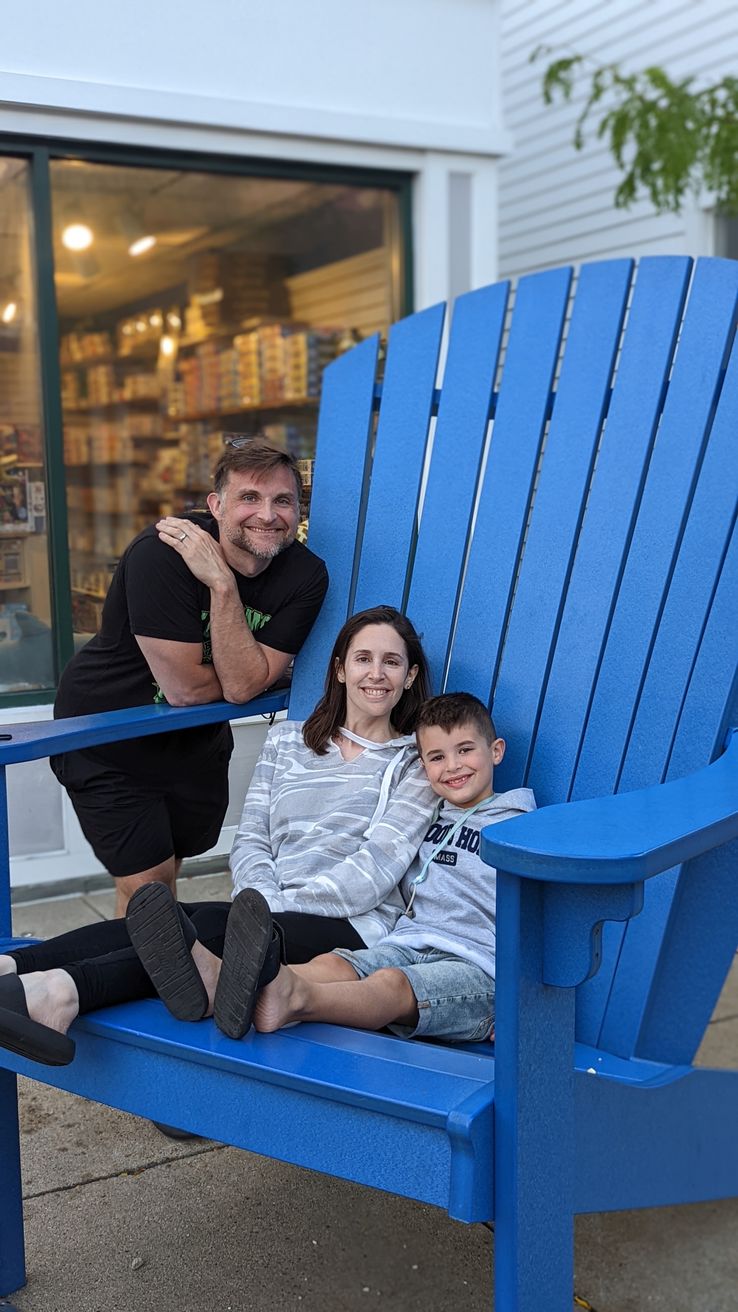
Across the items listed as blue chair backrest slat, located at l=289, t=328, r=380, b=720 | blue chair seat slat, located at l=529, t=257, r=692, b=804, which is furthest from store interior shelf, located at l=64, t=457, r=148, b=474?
blue chair seat slat, located at l=529, t=257, r=692, b=804

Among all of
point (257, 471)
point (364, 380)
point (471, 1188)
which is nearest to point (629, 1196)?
point (471, 1188)

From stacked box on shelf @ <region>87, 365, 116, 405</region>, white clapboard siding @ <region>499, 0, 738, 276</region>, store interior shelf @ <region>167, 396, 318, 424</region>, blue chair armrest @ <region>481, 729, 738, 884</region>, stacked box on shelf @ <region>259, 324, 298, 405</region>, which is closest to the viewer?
blue chair armrest @ <region>481, 729, 738, 884</region>

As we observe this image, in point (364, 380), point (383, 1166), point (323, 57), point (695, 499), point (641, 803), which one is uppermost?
point (323, 57)

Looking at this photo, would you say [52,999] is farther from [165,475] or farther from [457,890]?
[165,475]

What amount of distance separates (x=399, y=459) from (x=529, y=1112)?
1.59m

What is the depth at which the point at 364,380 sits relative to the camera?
9.24 feet

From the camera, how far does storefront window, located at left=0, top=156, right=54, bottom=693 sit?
410cm

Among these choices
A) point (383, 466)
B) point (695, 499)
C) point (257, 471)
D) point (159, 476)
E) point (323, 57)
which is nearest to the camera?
point (695, 499)

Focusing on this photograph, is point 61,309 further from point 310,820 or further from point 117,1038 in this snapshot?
point 117,1038

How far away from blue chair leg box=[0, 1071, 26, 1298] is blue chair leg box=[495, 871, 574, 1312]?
837 millimetres

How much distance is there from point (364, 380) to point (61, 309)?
3.71 metres

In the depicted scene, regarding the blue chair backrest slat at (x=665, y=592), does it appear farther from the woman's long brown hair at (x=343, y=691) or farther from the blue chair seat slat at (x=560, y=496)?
Answer: the woman's long brown hair at (x=343, y=691)

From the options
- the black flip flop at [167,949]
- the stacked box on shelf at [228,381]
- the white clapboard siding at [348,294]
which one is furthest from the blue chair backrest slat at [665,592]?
the stacked box on shelf at [228,381]

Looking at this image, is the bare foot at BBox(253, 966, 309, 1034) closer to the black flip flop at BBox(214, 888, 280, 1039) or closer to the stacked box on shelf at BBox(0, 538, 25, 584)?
the black flip flop at BBox(214, 888, 280, 1039)
